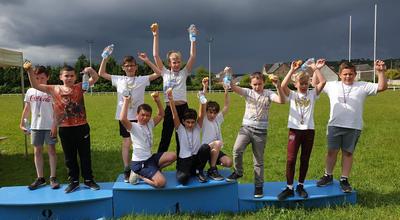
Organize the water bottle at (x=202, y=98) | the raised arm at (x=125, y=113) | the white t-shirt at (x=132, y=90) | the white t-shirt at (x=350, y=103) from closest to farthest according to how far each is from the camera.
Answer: the raised arm at (x=125, y=113), the water bottle at (x=202, y=98), the white t-shirt at (x=350, y=103), the white t-shirt at (x=132, y=90)

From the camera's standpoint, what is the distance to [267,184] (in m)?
6.21

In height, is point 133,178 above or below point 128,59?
below

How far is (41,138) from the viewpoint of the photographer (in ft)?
19.9

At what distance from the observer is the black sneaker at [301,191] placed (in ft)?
18.1

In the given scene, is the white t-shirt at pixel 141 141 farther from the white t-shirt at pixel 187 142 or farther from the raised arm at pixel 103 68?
the raised arm at pixel 103 68

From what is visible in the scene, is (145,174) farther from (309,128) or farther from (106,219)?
(309,128)

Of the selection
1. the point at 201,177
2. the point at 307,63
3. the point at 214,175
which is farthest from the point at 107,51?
the point at 307,63

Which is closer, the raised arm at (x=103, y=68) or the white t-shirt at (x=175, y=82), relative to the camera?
the raised arm at (x=103, y=68)

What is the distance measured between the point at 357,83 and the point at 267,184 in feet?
6.98

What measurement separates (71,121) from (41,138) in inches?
35.1

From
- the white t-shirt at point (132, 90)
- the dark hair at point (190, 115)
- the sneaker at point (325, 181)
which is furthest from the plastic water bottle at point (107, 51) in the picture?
the sneaker at point (325, 181)

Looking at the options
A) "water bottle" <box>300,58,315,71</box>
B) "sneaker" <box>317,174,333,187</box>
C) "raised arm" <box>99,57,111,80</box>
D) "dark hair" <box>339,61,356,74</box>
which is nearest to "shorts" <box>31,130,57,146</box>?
"raised arm" <box>99,57,111,80</box>

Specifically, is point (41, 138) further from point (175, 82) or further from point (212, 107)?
point (212, 107)

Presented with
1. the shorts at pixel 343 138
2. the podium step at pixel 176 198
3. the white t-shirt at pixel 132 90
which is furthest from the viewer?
the white t-shirt at pixel 132 90
